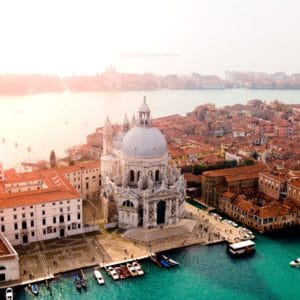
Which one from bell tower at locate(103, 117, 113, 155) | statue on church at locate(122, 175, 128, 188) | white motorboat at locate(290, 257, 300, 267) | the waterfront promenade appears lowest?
white motorboat at locate(290, 257, 300, 267)

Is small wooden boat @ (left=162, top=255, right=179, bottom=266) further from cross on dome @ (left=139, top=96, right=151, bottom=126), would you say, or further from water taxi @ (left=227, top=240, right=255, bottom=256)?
cross on dome @ (left=139, top=96, right=151, bottom=126)

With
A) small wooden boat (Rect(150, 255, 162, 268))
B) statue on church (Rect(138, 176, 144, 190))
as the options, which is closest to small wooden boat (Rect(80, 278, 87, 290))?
small wooden boat (Rect(150, 255, 162, 268))

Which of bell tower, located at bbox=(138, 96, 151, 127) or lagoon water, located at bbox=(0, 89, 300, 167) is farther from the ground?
bell tower, located at bbox=(138, 96, 151, 127)

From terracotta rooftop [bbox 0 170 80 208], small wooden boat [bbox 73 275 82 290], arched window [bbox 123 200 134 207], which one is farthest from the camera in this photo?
arched window [bbox 123 200 134 207]

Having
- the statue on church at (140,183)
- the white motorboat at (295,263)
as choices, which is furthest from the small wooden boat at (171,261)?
the white motorboat at (295,263)

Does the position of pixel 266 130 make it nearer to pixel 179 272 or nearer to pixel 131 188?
pixel 131 188

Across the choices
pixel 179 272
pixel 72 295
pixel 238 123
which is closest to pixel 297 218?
pixel 179 272

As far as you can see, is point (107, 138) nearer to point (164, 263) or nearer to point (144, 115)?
point (144, 115)
